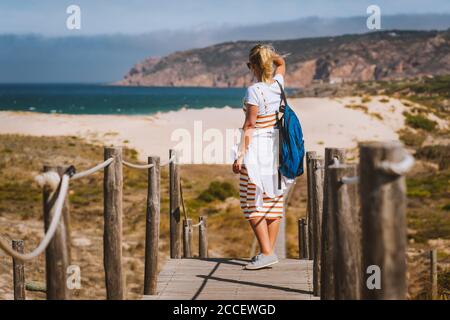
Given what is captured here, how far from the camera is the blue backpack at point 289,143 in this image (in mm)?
5797

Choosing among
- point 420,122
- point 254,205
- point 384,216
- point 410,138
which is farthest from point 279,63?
point 420,122

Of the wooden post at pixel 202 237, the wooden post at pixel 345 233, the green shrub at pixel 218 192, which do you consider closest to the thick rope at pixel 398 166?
the wooden post at pixel 345 233

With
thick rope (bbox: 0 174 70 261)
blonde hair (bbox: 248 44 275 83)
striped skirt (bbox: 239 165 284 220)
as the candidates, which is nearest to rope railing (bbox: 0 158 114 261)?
thick rope (bbox: 0 174 70 261)

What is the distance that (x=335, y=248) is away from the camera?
12.2ft

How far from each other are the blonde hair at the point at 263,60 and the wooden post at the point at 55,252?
2.57m

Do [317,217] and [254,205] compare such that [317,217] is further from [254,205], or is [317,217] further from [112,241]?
[112,241]

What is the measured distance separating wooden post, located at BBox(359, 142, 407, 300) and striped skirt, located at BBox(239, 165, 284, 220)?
307cm

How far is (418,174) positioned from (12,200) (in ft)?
51.5

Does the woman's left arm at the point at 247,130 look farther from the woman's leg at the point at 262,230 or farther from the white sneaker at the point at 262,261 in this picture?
the white sneaker at the point at 262,261

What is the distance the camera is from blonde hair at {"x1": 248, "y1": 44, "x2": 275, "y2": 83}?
5.64 metres

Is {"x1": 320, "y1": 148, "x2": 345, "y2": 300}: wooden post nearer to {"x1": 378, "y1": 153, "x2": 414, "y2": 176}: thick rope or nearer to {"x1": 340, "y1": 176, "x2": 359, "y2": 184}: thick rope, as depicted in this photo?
{"x1": 340, "y1": 176, "x2": 359, "y2": 184}: thick rope

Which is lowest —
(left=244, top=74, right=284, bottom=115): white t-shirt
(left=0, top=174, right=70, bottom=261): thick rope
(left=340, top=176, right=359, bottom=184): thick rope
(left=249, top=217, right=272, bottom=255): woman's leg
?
(left=249, top=217, right=272, bottom=255): woman's leg
